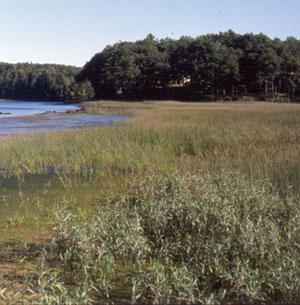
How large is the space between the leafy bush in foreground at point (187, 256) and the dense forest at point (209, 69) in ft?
164

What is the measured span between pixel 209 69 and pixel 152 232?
179ft

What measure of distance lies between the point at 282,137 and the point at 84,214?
7194 millimetres

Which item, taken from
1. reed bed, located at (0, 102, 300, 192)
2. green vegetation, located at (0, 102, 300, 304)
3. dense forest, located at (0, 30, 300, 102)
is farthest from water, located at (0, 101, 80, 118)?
green vegetation, located at (0, 102, 300, 304)

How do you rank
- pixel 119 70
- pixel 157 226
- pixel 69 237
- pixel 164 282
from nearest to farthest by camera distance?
pixel 164 282
pixel 69 237
pixel 157 226
pixel 119 70

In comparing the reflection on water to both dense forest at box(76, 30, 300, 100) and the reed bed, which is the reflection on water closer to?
the reed bed

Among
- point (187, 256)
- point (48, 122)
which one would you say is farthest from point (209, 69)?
point (187, 256)

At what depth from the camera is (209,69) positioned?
189 ft

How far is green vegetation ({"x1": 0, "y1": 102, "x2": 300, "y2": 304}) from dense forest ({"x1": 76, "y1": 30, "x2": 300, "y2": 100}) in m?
46.9

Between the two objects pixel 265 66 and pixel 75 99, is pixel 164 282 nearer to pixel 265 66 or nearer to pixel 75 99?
pixel 265 66

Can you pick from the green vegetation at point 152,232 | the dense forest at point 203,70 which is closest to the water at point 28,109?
the dense forest at point 203,70

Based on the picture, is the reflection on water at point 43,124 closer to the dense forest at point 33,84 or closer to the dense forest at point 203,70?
the dense forest at point 203,70

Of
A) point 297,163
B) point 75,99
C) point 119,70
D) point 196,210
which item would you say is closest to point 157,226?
point 196,210

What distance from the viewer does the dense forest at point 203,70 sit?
181 ft

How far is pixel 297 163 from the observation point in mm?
7512
